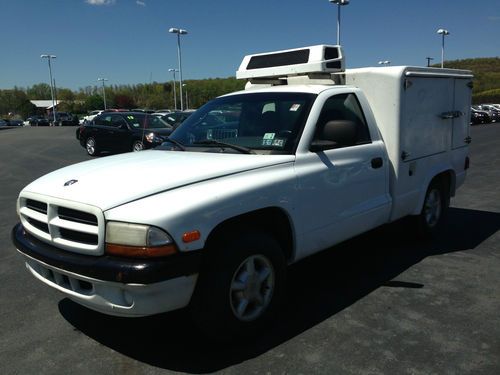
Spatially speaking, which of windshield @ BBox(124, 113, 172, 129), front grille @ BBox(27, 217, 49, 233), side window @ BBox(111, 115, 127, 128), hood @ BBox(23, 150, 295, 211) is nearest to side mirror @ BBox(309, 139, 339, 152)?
hood @ BBox(23, 150, 295, 211)

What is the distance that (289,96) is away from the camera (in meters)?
4.07

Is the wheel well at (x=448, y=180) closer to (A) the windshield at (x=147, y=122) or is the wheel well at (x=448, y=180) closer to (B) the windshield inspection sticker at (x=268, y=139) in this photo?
(B) the windshield inspection sticker at (x=268, y=139)

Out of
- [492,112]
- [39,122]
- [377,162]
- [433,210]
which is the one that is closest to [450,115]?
[433,210]

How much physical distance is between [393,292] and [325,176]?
1264 millimetres

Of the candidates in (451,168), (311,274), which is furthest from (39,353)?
(451,168)

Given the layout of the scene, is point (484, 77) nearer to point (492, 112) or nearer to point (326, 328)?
point (492, 112)

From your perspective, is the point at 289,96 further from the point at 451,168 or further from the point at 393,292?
the point at 451,168

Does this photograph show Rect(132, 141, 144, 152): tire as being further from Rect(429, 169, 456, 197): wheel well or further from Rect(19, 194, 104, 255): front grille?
Rect(19, 194, 104, 255): front grille

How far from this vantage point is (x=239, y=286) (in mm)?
3168

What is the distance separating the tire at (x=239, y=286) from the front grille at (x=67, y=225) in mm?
705

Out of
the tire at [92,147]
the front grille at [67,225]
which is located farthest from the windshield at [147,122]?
the front grille at [67,225]

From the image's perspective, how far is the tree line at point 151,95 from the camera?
101 metres

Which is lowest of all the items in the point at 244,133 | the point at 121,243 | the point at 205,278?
the point at 205,278

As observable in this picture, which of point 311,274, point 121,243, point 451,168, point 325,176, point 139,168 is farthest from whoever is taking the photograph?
point 451,168
